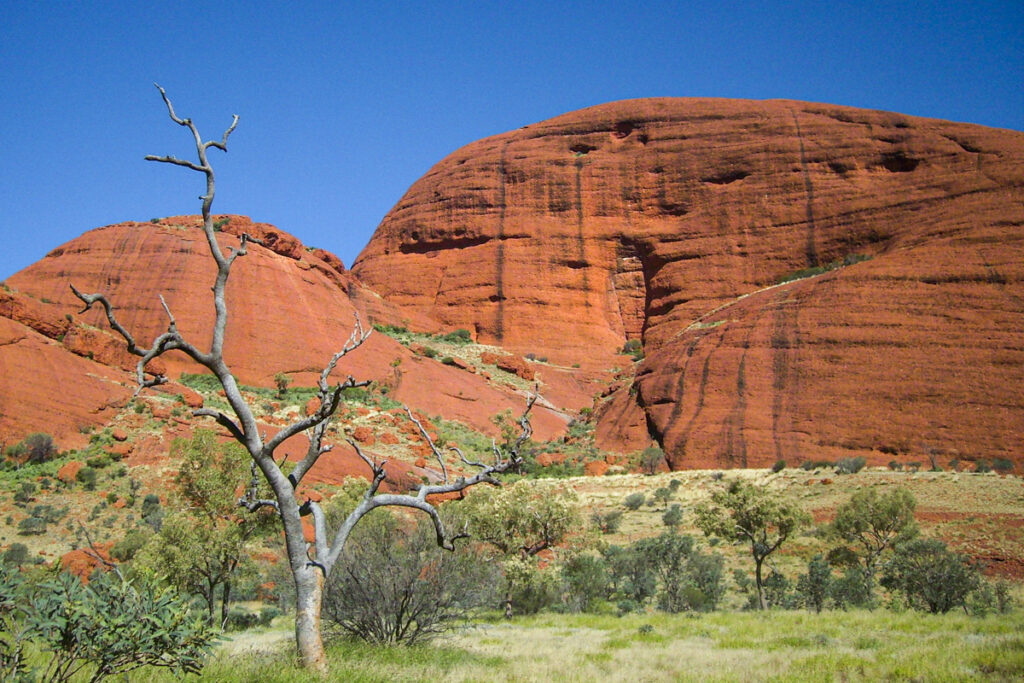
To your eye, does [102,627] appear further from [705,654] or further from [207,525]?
[207,525]

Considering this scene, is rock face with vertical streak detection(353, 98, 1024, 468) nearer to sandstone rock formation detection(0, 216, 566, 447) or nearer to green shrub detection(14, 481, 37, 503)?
sandstone rock formation detection(0, 216, 566, 447)

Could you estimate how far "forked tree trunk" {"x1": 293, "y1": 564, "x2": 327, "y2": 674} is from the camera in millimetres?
7582

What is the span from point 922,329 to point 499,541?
33.1 metres

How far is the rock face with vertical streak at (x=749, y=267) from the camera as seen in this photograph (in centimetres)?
4034

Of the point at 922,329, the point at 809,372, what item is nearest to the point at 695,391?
the point at 809,372

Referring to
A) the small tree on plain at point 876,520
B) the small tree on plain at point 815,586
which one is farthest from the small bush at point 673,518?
the small tree on plain at point 815,586

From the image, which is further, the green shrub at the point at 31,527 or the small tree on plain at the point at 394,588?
the green shrub at the point at 31,527

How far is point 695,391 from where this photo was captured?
4462 centimetres

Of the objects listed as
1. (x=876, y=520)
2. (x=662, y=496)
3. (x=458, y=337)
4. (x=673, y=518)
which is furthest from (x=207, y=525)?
(x=458, y=337)

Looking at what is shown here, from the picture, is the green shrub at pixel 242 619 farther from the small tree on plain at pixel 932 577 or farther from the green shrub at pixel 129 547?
the small tree on plain at pixel 932 577

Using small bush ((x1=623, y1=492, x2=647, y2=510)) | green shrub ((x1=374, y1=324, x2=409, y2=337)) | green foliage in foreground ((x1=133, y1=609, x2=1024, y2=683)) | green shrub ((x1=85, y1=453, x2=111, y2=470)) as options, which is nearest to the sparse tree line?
green foliage in foreground ((x1=133, y1=609, x2=1024, y2=683))

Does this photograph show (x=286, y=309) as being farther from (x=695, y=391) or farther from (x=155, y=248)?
(x=695, y=391)

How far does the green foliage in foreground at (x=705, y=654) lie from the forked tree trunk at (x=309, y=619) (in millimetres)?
201

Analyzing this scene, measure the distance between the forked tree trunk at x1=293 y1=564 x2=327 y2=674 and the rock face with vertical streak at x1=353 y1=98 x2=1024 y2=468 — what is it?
34995 mm
